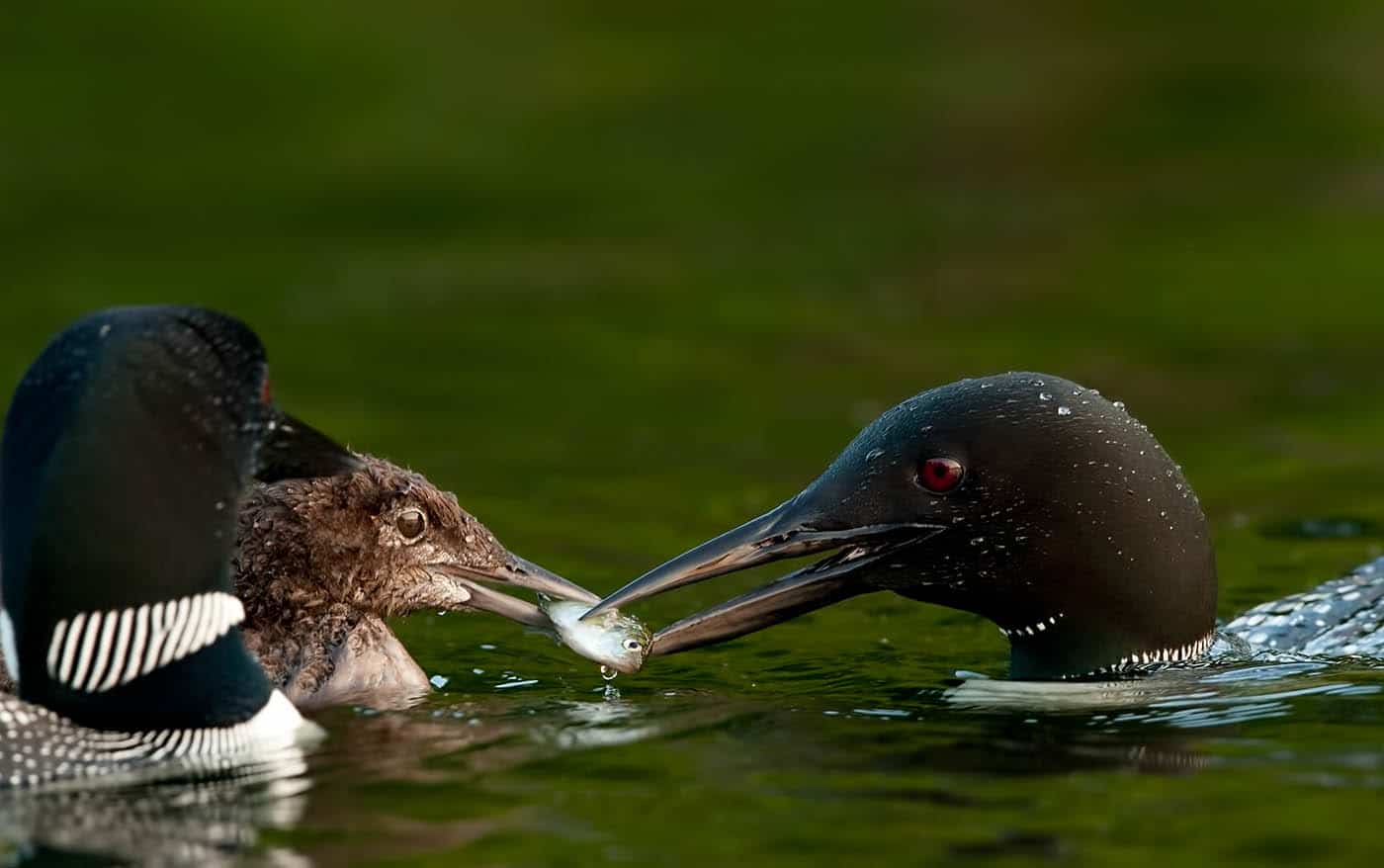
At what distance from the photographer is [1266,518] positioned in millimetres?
9445

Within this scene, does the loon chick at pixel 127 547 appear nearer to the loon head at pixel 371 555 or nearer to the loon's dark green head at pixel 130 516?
the loon's dark green head at pixel 130 516

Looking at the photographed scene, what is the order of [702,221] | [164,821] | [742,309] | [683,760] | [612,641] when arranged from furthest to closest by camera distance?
[702,221] < [742,309] < [612,641] < [683,760] < [164,821]

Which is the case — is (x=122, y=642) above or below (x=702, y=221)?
below

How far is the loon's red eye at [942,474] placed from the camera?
19.7ft

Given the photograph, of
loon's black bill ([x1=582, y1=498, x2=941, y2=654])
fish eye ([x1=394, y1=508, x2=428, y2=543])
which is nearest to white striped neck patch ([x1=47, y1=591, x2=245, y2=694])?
loon's black bill ([x1=582, y1=498, x2=941, y2=654])

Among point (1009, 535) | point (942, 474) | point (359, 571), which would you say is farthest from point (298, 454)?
point (1009, 535)

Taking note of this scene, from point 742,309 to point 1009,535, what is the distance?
826 centimetres

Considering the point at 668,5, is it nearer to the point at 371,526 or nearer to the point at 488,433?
the point at 488,433

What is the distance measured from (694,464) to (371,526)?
413 centimetres

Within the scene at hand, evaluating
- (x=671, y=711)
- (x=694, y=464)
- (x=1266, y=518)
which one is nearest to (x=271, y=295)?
(x=694, y=464)

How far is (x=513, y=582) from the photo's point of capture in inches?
260

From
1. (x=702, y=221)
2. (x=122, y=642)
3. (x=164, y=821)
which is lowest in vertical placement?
(x=164, y=821)

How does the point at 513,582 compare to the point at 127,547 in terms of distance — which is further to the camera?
the point at 513,582

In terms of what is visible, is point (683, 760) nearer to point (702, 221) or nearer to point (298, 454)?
point (298, 454)
